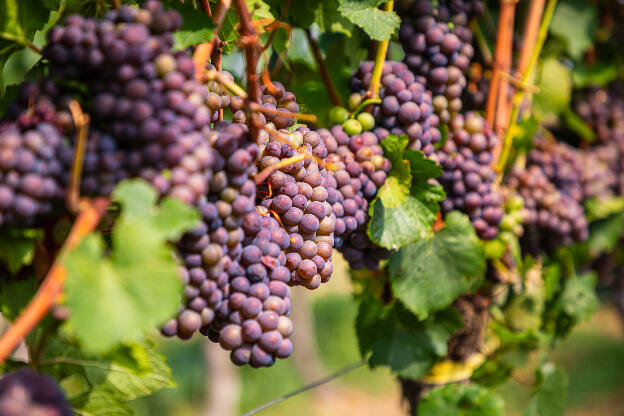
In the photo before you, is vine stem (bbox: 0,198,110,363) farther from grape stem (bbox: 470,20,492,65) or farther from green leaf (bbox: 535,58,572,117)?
green leaf (bbox: 535,58,572,117)

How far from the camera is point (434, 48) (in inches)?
41.7

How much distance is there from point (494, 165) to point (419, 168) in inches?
15.5

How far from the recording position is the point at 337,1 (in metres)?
0.98

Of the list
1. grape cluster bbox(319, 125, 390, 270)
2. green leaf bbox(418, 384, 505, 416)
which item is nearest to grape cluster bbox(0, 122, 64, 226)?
grape cluster bbox(319, 125, 390, 270)

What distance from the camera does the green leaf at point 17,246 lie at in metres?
0.60

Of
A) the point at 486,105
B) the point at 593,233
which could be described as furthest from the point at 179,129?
the point at 593,233

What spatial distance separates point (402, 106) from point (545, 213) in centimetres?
66

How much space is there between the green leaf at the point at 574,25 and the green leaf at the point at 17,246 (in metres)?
1.63

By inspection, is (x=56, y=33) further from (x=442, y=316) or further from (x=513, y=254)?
(x=513, y=254)

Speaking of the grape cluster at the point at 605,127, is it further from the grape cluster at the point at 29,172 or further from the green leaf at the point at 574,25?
the grape cluster at the point at 29,172

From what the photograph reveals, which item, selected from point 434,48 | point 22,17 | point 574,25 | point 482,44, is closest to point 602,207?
point 574,25

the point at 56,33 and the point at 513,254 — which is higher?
the point at 56,33

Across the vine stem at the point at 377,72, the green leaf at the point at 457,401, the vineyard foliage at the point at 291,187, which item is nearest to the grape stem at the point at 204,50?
the vineyard foliage at the point at 291,187

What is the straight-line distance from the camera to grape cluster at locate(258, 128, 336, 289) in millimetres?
771
